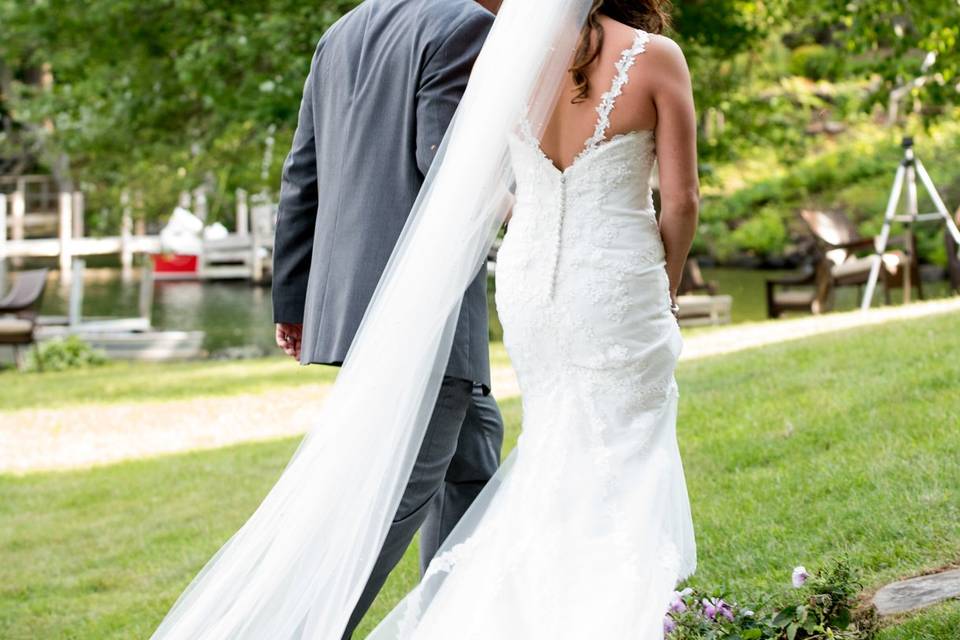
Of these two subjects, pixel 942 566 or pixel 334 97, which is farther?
pixel 942 566

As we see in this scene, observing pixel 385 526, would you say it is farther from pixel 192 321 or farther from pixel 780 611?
pixel 192 321

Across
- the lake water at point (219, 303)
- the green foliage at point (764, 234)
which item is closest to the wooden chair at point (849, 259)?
the lake water at point (219, 303)

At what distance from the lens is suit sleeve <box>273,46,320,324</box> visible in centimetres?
327

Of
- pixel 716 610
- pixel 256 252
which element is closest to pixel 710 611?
pixel 716 610

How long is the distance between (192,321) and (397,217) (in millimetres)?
18759

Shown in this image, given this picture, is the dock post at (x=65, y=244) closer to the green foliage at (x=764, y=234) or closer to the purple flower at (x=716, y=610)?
the green foliage at (x=764, y=234)

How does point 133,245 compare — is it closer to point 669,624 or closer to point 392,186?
point 392,186

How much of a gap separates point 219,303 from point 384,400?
856 inches

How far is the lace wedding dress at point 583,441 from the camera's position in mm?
2783

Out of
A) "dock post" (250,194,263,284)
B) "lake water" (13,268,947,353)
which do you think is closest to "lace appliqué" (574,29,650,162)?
"lake water" (13,268,947,353)

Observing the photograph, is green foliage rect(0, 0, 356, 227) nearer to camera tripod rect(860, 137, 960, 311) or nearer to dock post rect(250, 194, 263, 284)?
camera tripod rect(860, 137, 960, 311)

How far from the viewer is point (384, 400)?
287 cm

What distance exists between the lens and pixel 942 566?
353 cm

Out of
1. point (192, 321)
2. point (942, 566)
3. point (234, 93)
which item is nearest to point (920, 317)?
point (942, 566)
